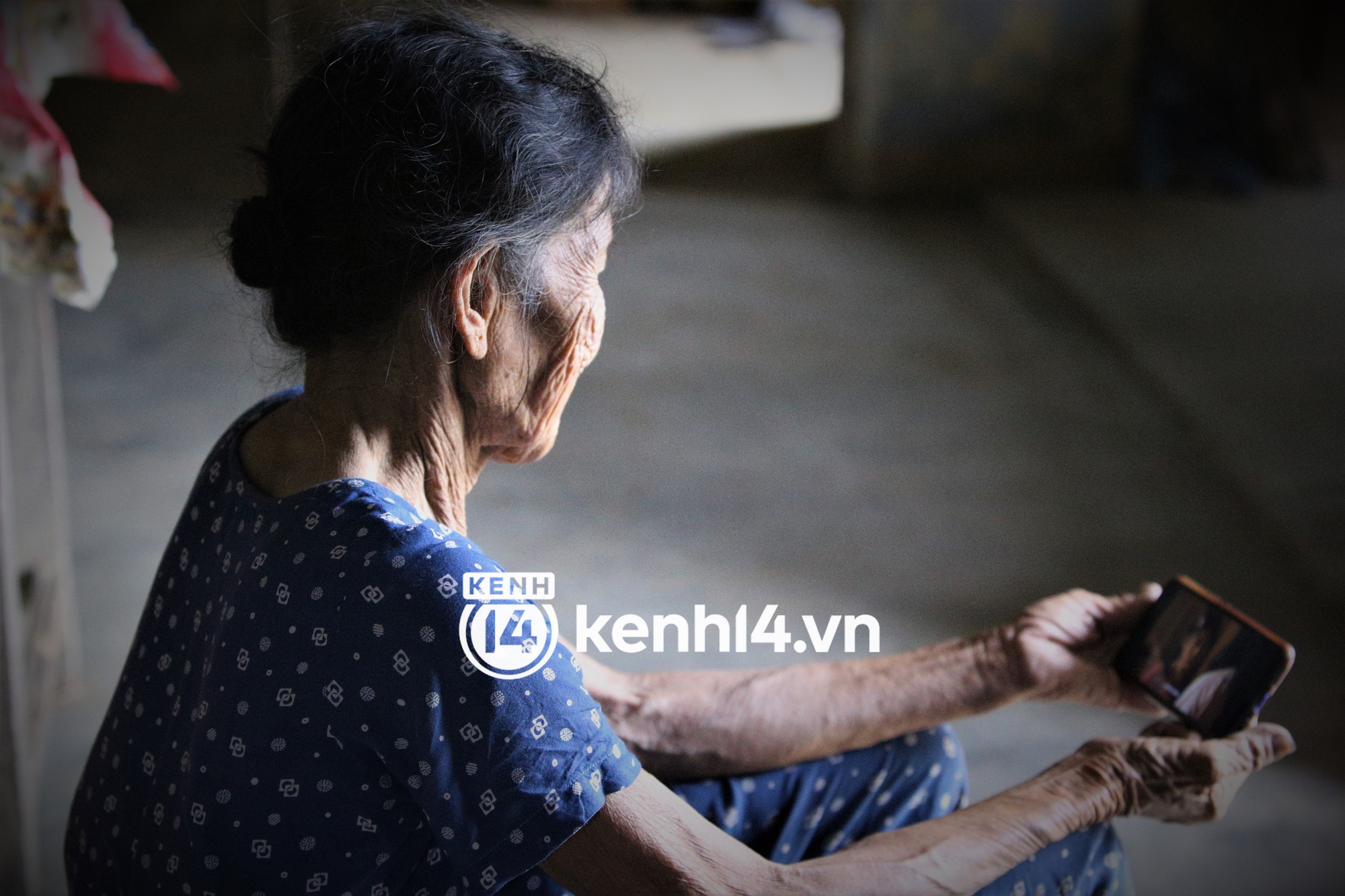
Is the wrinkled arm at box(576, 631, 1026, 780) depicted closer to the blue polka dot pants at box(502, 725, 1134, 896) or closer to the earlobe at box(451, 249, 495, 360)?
the blue polka dot pants at box(502, 725, 1134, 896)

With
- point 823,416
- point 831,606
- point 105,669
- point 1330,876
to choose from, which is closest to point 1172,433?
point 823,416

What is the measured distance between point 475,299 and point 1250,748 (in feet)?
2.40

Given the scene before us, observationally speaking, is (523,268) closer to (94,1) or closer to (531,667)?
(531,667)

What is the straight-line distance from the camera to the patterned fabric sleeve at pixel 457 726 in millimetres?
703

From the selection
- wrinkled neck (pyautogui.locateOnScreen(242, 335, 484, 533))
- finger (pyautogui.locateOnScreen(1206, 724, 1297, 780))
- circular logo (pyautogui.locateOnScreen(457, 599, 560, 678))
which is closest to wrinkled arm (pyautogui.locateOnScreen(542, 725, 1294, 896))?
finger (pyautogui.locateOnScreen(1206, 724, 1297, 780))

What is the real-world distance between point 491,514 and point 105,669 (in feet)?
2.37

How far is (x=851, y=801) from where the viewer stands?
110 cm

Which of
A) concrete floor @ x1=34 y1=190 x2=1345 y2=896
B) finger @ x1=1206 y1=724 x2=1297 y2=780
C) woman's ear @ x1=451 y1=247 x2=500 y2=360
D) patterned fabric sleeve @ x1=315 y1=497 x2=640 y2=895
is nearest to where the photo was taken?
patterned fabric sleeve @ x1=315 y1=497 x2=640 y2=895

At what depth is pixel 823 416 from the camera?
9.13 ft

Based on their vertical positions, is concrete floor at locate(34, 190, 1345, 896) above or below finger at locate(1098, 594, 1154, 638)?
below

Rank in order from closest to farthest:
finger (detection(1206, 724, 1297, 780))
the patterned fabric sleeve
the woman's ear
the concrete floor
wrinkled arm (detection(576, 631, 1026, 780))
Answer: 1. the patterned fabric sleeve
2. the woman's ear
3. finger (detection(1206, 724, 1297, 780))
4. wrinkled arm (detection(576, 631, 1026, 780))
5. the concrete floor

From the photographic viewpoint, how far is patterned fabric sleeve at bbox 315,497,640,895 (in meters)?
0.70

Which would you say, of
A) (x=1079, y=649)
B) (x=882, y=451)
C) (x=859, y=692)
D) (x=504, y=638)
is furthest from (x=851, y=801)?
(x=882, y=451)

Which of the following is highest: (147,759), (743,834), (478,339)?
(478,339)
